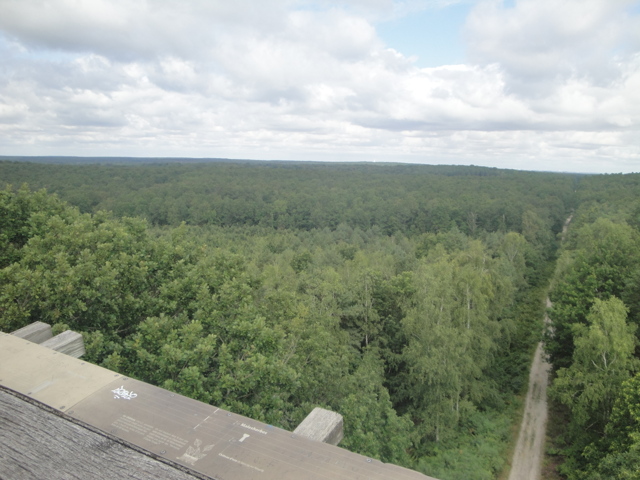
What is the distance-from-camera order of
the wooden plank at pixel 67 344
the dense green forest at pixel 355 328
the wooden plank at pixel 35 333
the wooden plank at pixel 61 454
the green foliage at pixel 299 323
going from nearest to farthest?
the wooden plank at pixel 61 454 → the wooden plank at pixel 67 344 → the wooden plank at pixel 35 333 → the green foliage at pixel 299 323 → the dense green forest at pixel 355 328

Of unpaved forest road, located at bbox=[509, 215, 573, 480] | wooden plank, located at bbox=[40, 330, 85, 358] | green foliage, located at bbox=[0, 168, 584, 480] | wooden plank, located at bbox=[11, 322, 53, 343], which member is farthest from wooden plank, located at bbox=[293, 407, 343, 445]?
unpaved forest road, located at bbox=[509, 215, 573, 480]

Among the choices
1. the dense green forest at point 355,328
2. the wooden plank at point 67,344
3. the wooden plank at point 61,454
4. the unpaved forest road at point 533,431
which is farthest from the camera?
the unpaved forest road at point 533,431

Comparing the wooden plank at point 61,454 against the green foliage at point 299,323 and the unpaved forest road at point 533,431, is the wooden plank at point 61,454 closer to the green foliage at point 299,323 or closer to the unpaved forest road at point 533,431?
the green foliage at point 299,323

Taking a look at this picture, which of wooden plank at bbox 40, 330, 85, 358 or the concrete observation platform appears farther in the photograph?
wooden plank at bbox 40, 330, 85, 358

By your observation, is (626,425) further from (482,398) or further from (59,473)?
(59,473)

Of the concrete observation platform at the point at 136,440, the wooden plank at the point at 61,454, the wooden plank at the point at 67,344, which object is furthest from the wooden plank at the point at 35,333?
the wooden plank at the point at 61,454

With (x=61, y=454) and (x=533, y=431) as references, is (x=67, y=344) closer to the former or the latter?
(x=61, y=454)

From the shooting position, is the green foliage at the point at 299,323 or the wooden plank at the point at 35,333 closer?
the wooden plank at the point at 35,333

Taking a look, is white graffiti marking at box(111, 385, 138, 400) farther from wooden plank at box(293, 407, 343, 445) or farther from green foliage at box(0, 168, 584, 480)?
green foliage at box(0, 168, 584, 480)
